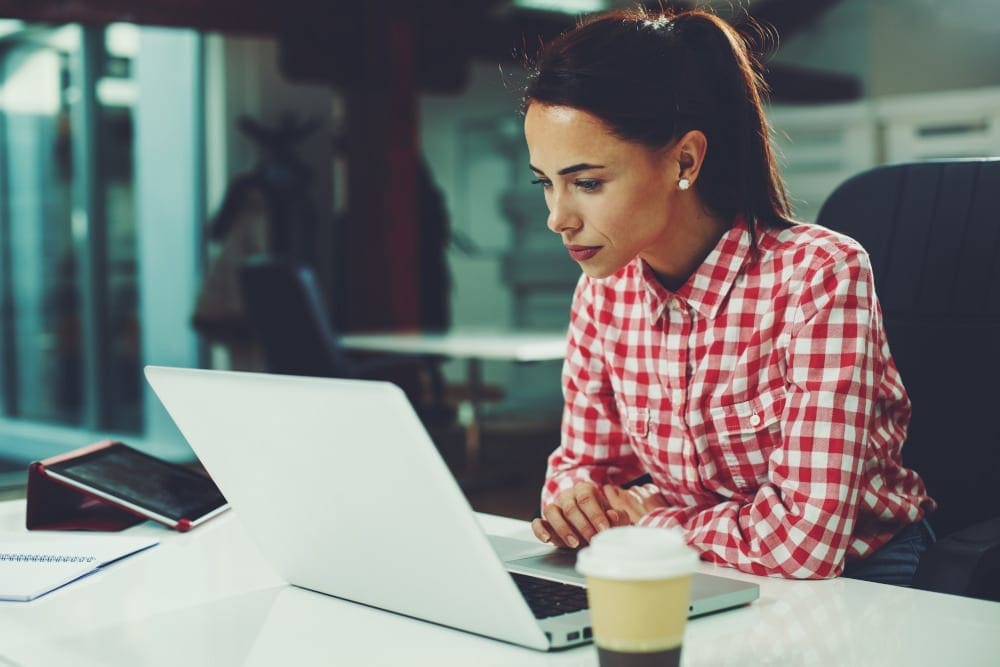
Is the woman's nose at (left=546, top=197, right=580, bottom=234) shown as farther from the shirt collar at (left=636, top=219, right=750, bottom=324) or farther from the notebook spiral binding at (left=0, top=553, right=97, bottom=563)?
the notebook spiral binding at (left=0, top=553, right=97, bottom=563)

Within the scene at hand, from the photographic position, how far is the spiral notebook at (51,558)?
107cm

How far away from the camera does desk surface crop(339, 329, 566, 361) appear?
407cm

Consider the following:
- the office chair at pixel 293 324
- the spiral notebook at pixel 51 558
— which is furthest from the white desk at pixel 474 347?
the spiral notebook at pixel 51 558

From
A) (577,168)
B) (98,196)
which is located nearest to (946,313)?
(577,168)

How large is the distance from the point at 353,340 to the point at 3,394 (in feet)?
9.07

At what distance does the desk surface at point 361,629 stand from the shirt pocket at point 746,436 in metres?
0.26

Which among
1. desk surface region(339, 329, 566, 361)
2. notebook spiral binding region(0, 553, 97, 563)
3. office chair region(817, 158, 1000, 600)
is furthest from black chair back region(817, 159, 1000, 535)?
desk surface region(339, 329, 566, 361)

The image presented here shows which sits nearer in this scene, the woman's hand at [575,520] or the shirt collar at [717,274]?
the woman's hand at [575,520]

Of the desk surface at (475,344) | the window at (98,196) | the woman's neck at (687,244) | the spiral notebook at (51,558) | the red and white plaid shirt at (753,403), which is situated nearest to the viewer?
the spiral notebook at (51,558)

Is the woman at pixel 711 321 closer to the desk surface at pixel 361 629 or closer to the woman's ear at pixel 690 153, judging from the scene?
the woman's ear at pixel 690 153

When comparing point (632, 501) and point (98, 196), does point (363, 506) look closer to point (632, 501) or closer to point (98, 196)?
point (632, 501)

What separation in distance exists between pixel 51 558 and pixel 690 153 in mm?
858

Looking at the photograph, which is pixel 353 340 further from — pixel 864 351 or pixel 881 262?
pixel 864 351

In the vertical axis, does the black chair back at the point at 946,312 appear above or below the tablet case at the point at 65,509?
above
